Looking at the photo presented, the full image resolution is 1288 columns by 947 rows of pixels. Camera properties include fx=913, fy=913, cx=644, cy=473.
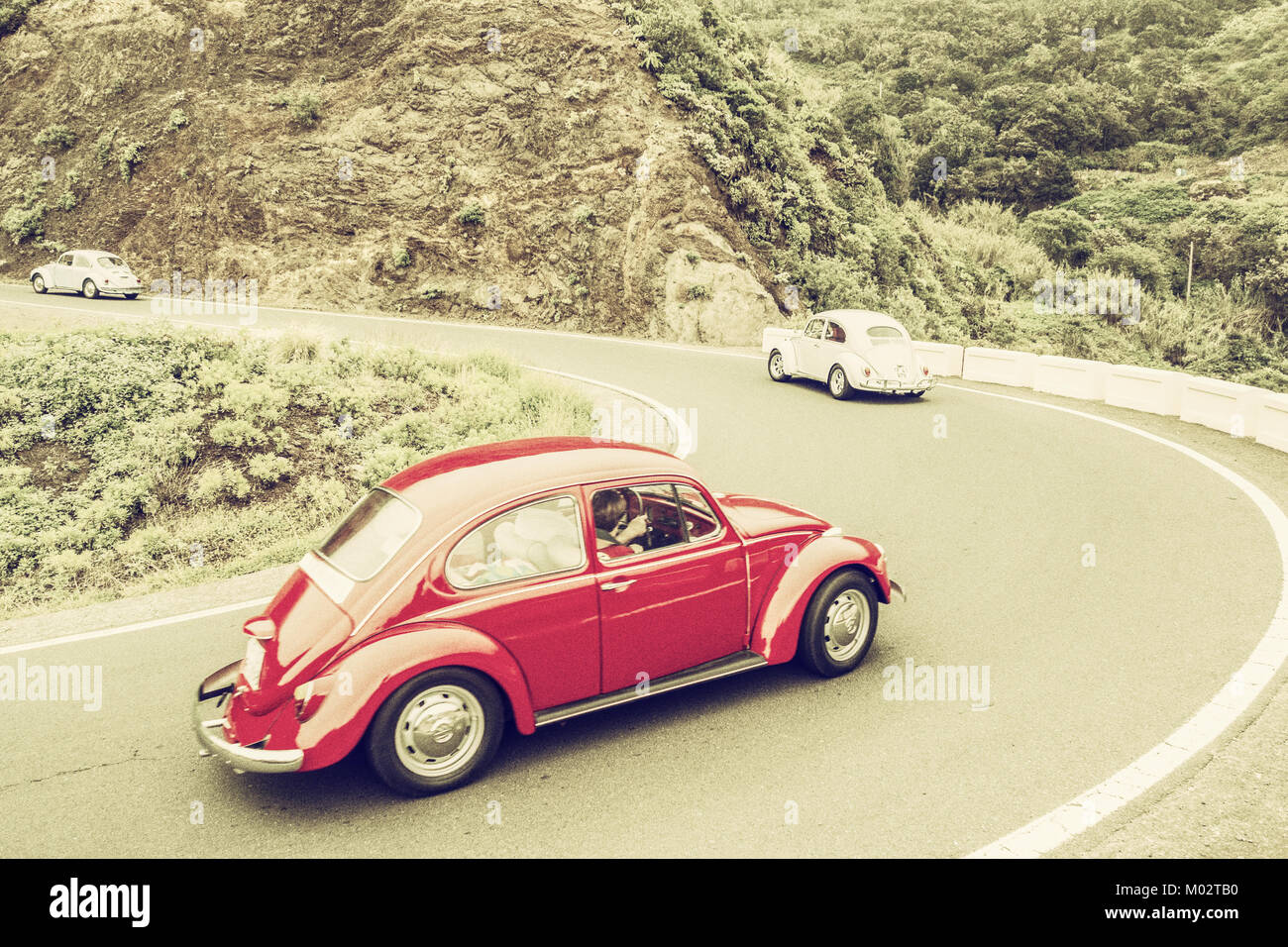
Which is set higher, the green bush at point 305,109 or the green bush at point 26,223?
the green bush at point 305,109

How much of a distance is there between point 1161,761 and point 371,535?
14.1 feet

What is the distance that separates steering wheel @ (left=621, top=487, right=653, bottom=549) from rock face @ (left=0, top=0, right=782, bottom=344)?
18851 millimetres

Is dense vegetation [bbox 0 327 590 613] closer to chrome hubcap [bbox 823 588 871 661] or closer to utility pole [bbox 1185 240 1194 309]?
chrome hubcap [bbox 823 588 871 661]

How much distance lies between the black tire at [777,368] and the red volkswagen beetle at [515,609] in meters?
11.6

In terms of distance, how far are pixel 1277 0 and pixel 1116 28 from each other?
9615mm

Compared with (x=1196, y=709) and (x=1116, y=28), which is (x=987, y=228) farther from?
(x=1196, y=709)

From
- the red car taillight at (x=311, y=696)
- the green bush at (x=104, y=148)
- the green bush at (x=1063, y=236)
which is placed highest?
the green bush at (x=104, y=148)

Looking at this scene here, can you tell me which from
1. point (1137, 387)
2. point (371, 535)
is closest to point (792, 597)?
point (371, 535)

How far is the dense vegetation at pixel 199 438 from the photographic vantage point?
30.0 feet

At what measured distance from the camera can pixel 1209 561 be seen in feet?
24.8

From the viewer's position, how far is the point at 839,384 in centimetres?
1585

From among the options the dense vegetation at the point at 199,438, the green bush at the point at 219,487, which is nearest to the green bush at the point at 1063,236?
the dense vegetation at the point at 199,438

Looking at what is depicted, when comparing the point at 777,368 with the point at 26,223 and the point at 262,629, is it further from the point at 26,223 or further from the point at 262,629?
the point at 26,223

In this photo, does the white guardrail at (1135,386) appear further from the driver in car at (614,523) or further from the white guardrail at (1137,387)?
the driver in car at (614,523)
